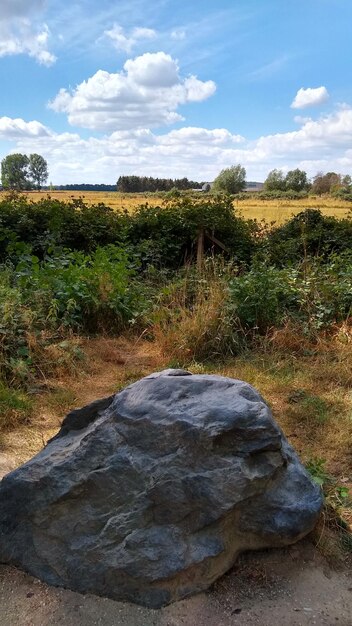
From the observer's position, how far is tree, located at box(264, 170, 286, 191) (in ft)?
127

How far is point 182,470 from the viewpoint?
6.97 feet

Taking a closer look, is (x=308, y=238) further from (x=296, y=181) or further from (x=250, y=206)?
(x=296, y=181)

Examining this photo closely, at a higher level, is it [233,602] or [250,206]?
[250,206]

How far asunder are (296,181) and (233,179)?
4958 millimetres

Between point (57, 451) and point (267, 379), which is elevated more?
point (57, 451)

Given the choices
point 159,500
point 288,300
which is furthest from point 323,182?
point 159,500

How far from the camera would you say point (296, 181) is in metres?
40.6

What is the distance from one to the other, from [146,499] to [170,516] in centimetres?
12

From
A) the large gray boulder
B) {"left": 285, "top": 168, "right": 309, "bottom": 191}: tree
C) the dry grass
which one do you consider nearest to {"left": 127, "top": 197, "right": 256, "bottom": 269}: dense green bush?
the dry grass

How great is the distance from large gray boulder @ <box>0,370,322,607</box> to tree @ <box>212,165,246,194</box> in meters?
34.2

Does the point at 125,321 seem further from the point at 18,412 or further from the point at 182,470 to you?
the point at 182,470

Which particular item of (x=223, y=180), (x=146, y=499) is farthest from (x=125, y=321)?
(x=223, y=180)

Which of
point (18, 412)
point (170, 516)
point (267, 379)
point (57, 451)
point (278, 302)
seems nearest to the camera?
point (170, 516)

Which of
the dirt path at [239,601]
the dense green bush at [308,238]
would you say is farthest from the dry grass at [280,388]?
the dense green bush at [308,238]
